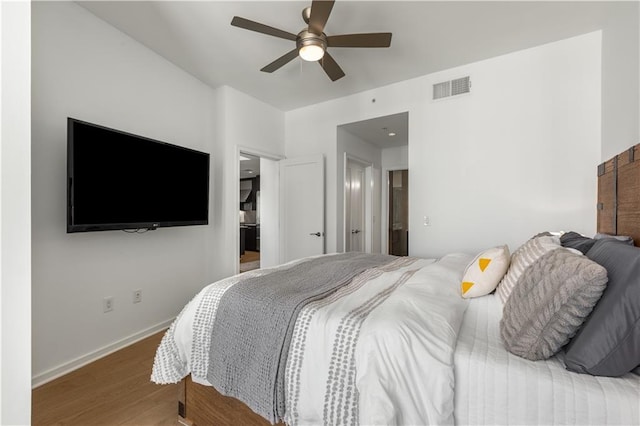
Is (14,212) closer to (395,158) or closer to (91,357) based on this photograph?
(91,357)

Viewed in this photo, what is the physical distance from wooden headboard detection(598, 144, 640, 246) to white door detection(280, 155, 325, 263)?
2.70 metres

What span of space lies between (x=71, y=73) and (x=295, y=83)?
207 centimetres

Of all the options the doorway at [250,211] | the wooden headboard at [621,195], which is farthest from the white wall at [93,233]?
the doorway at [250,211]

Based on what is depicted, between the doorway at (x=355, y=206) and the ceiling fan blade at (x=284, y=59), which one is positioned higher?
the ceiling fan blade at (x=284, y=59)

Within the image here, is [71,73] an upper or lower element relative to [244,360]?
upper

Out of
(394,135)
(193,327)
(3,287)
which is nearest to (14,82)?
(3,287)

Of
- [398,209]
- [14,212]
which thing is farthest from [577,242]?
[398,209]

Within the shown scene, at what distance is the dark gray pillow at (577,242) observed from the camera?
144cm

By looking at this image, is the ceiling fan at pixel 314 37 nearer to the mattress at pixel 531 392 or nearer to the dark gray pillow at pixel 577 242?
the dark gray pillow at pixel 577 242

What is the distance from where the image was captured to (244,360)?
131 cm

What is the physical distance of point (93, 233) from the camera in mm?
2355

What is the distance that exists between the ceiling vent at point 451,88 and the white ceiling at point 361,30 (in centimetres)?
18

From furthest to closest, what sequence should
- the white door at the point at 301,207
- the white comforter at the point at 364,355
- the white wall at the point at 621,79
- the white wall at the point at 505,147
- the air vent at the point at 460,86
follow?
the white door at the point at 301,207
the air vent at the point at 460,86
the white wall at the point at 505,147
the white wall at the point at 621,79
the white comforter at the point at 364,355

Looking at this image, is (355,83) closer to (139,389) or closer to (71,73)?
(71,73)
